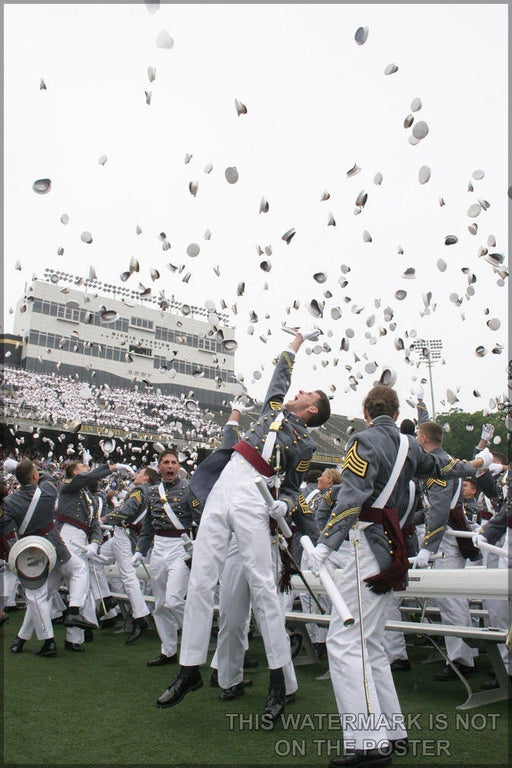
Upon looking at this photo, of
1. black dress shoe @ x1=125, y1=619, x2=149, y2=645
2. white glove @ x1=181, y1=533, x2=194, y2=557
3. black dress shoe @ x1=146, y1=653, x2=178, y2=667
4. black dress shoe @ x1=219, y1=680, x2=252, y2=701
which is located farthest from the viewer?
black dress shoe @ x1=125, y1=619, x2=149, y2=645

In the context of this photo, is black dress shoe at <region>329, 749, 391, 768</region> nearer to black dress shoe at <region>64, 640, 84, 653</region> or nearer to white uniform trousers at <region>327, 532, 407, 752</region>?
white uniform trousers at <region>327, 532, 407, 752</region>

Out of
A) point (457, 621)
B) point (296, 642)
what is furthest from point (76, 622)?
point (457, 621)

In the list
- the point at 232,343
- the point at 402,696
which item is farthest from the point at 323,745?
the point at 232,343

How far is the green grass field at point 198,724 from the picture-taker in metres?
3.42

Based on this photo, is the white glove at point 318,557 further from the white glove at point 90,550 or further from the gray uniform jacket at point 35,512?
the white glove at point 90,550

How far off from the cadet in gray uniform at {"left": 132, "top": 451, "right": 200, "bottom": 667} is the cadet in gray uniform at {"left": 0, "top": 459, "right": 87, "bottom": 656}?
2.53 ft

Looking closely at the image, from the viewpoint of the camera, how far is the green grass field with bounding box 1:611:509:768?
11.2 ft

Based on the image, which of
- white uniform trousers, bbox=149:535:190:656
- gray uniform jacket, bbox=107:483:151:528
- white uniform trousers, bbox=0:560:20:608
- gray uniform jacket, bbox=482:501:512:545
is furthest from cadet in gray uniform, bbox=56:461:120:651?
gray uniform jacket, bbox=482:501:512:545

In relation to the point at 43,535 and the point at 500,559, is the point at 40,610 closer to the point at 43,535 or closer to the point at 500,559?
the point at 43,535

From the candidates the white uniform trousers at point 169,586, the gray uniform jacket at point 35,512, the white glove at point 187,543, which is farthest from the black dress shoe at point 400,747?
the gray uniform jacket at point 35,512

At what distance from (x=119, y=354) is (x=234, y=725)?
58.7m

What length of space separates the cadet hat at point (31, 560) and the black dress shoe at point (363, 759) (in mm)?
4321

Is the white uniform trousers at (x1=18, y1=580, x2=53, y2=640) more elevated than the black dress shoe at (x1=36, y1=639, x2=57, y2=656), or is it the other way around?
the white uniform trousers at (x1=18, y1=580, x2=53, y2=640)

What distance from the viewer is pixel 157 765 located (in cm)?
328
